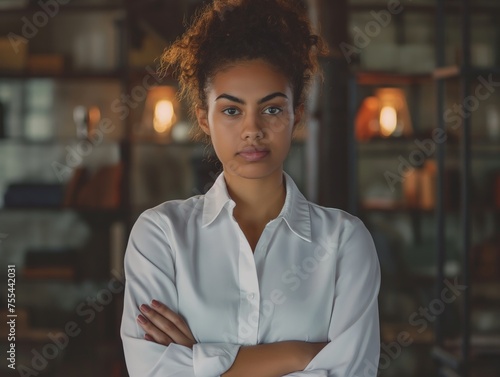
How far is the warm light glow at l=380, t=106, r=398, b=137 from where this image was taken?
16.5 ft

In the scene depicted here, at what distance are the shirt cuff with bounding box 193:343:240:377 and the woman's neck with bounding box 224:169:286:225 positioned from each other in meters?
0.27

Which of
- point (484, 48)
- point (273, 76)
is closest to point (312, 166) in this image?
point (484, 48)

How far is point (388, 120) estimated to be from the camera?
5.03 m

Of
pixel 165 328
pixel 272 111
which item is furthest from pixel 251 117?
pixel 165 328

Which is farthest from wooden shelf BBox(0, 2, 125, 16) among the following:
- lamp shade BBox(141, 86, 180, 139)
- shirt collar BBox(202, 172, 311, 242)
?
shirt collar BBox(202, 172, 311, 242)

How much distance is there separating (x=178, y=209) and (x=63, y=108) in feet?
12.1

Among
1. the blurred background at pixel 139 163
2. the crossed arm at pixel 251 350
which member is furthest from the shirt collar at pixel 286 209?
the blurred background at pixel 139 163

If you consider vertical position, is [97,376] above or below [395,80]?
below

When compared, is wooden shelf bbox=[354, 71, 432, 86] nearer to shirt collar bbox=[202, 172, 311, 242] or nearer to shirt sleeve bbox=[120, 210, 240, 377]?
shirt collar bbox=[202, 172, 311, 242]

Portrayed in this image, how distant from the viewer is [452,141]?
494cm

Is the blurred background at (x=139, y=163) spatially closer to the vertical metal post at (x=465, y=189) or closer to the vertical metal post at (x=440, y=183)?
the vertical metal post at (x=440, y=183)

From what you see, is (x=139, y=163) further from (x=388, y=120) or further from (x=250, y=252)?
(x=250, y=252)

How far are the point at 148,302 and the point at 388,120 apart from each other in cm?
374

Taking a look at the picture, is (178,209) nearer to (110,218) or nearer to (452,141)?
(110,218)
